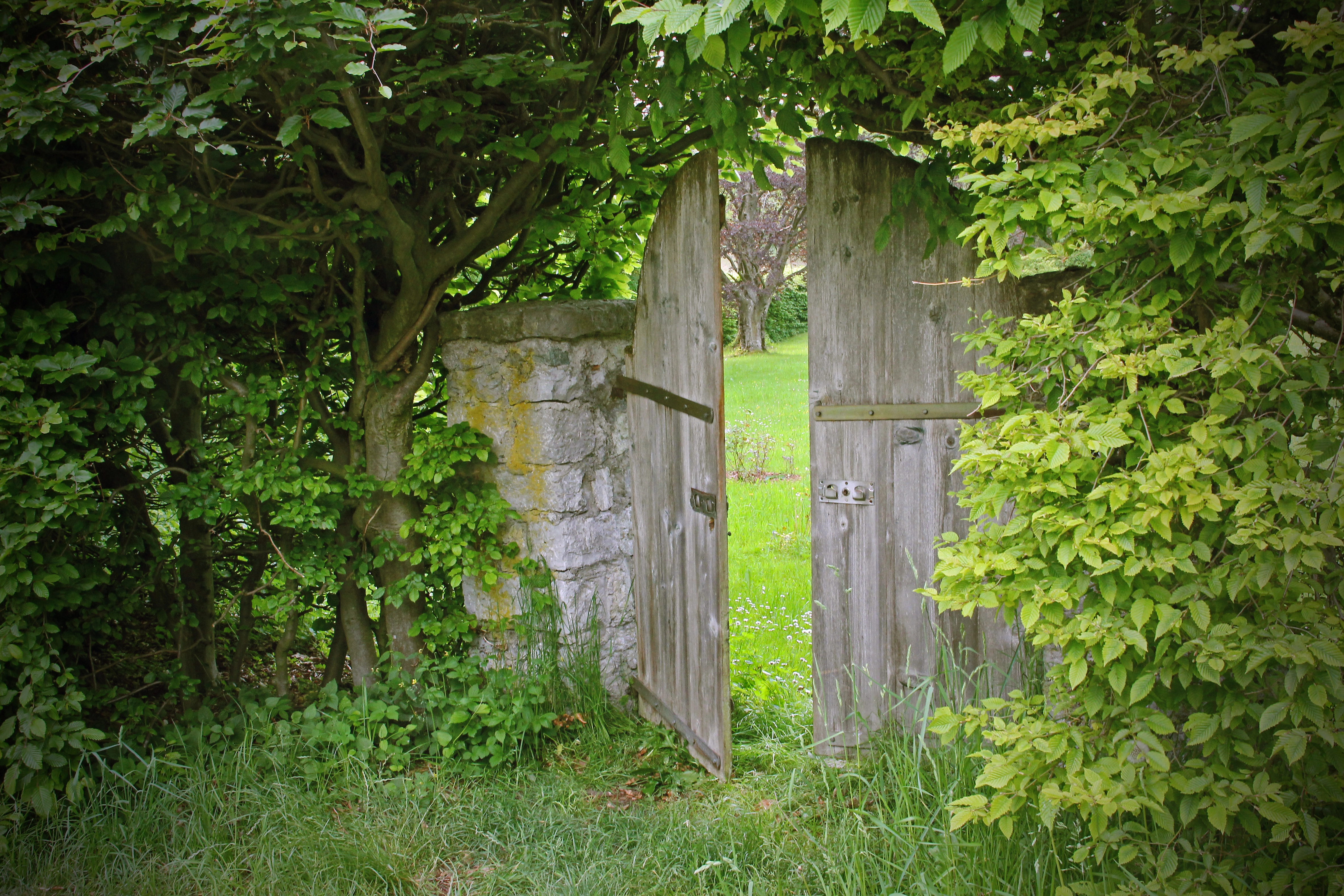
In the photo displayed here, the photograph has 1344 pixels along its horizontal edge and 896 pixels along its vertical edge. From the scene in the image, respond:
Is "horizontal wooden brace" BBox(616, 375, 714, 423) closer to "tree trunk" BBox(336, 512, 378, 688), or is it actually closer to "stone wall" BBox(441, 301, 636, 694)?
"stone wall" BBox(441, 301, 636, 694)

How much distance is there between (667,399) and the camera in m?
3.29

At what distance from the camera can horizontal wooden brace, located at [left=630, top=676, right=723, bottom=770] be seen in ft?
10.2

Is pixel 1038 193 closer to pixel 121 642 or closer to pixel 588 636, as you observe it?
pixel 588 636

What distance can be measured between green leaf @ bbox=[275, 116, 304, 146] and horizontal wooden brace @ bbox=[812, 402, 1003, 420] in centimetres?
184

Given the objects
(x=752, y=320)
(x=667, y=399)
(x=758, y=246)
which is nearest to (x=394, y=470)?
(x=667, y=399)

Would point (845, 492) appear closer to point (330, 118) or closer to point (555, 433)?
point (555, 433)

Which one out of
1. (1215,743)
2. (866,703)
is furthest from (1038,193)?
(866,703)

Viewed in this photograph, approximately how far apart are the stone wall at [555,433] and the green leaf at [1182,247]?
2232 millimetres

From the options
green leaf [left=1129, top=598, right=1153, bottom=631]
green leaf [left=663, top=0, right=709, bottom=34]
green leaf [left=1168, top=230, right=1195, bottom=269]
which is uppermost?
green leaf [left=663, top=0, right=709, bottom=34]

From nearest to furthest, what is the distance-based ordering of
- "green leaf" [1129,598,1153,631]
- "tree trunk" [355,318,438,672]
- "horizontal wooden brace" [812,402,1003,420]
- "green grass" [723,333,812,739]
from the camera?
"green leaf" [1129,598,1153,631] → "horizontal wooden brace" [812,402,1003,420] → "tree trunk" [355,318,438,672] → "green grass" [723,333,812,739]

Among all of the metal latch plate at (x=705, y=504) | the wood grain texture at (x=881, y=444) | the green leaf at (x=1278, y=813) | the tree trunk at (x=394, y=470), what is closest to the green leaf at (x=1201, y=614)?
the green leaf at (x=1278, y=813)

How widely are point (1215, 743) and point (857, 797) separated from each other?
1.20m

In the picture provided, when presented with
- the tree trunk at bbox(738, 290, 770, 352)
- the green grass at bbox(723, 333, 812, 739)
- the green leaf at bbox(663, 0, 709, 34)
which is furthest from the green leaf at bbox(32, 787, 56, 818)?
the tree trunk at bbox(738, 290, 770, 352)

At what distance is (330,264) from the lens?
332 centimetres
